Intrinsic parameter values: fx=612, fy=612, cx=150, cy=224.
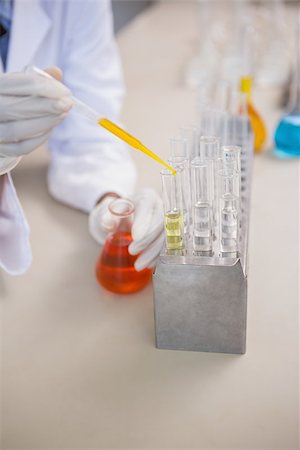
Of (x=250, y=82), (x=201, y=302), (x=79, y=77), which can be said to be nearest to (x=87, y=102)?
(x=79, y=77)

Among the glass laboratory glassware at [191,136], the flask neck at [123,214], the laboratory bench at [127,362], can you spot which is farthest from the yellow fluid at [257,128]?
the flask neck at [123,214]

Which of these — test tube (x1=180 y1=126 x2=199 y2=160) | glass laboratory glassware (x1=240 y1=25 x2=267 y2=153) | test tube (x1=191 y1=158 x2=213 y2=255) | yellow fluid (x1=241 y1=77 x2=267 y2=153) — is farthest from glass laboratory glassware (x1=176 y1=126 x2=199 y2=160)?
yellow fluid (x1=241 y1=77 x2=267 y2=153)

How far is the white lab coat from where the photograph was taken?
1.92 metres

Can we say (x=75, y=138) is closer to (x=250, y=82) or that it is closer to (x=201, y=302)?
(x=250, y=82)

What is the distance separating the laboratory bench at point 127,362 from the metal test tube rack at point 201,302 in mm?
37

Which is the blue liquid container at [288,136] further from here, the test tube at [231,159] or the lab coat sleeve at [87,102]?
the test tube at [231,159]

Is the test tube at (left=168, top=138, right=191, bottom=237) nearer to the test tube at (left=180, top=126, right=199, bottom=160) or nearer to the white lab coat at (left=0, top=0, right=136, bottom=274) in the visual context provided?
the test tube at (left=180, top=126, right=199, bottom=160)

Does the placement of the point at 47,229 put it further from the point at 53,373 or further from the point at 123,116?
the point at 123,116

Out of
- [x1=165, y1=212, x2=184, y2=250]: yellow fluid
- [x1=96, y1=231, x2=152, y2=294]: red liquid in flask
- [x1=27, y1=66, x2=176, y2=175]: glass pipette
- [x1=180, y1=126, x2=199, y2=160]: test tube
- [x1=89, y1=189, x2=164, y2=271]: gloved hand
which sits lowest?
[x1=96, y1=231, x2=152, y2=294]: red liquid in flask

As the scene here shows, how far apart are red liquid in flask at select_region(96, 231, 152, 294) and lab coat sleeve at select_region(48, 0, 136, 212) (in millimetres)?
487

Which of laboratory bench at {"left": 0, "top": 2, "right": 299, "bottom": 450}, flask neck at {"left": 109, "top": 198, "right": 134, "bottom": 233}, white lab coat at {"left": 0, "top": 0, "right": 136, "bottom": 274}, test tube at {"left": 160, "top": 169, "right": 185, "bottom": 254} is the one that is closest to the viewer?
laboratory bench at {"left": 0, "top": 2, "right": 299, "bottom": 450}

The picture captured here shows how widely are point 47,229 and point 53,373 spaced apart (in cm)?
60

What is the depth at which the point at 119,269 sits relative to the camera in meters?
1.48

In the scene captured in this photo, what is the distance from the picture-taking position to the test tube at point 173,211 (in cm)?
127
